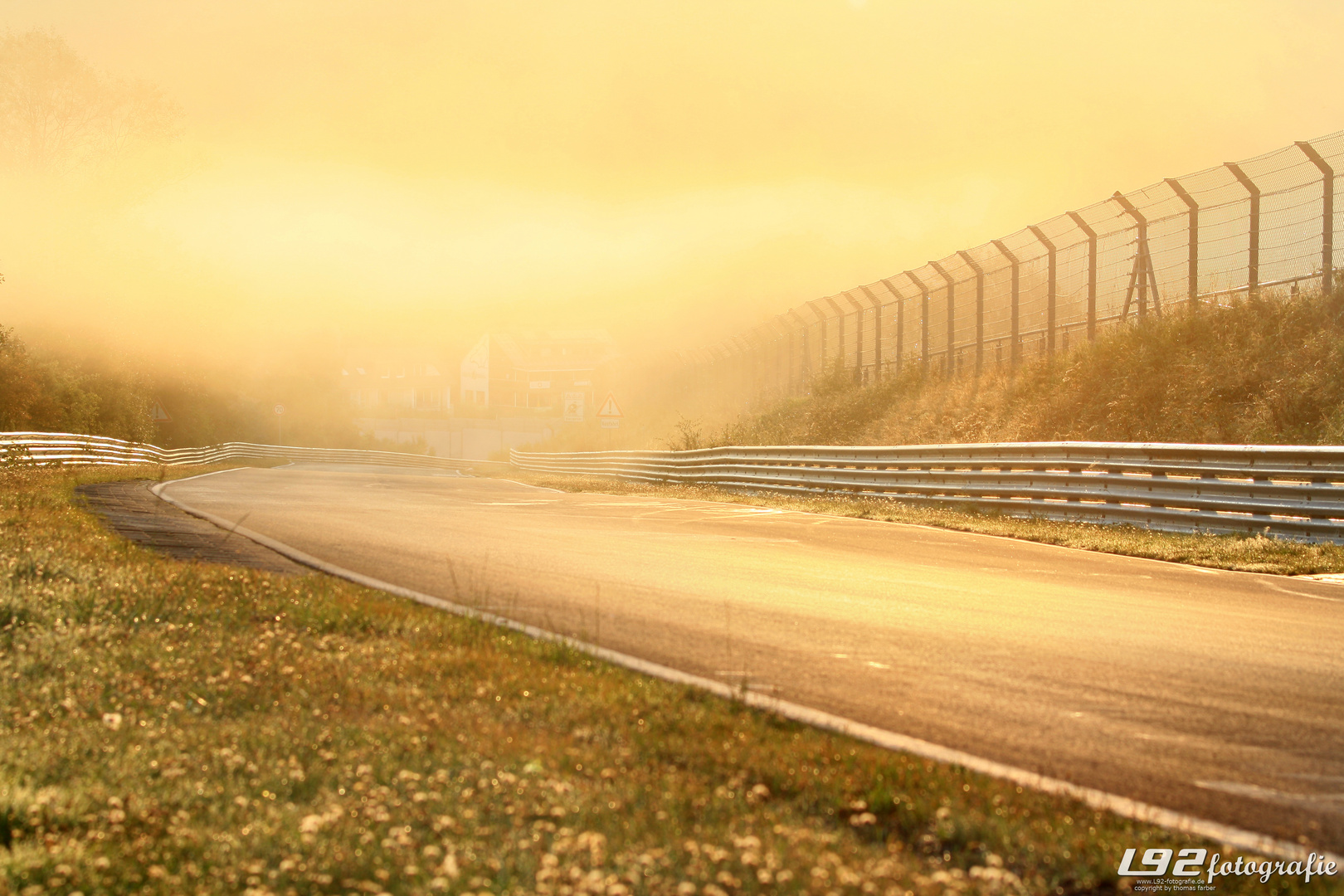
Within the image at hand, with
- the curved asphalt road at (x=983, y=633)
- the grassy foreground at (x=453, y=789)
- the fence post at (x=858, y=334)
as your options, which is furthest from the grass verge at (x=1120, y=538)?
the fence post at (x=858, y=334)

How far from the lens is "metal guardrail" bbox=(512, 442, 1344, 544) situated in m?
11.6

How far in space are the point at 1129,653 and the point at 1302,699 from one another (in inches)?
41.2

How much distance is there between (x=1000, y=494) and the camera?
16250 mm

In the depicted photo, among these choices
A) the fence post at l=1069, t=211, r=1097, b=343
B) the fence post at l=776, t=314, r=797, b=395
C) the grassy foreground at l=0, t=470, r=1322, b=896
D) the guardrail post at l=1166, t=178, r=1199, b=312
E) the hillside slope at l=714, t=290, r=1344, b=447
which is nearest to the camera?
the grassy foreground at l=0, t=470, r=1322, b=896

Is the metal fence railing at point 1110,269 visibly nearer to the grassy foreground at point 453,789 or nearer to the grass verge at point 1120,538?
the grass verge at point 1120,538

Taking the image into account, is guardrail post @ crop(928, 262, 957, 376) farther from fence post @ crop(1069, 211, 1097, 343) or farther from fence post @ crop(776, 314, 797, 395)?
fence post @ crop(776, 314, 797, 395)

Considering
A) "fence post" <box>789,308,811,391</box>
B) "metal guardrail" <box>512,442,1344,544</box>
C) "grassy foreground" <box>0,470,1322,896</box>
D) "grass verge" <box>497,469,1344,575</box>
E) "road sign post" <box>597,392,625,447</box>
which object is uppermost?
"fence post" <box>789,308,811,391</box>

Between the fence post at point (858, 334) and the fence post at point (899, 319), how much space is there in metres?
1.05

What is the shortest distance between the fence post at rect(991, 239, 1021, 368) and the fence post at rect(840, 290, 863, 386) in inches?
278

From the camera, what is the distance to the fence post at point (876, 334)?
2967 cm

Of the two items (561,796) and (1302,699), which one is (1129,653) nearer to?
(1302,699)

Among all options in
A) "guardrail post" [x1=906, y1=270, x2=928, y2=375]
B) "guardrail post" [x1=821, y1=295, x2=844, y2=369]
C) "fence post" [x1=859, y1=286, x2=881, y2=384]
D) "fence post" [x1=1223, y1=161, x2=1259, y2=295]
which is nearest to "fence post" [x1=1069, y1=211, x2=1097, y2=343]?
"fence post" [x1=1223, y1=161, x2=1259, y2=295]

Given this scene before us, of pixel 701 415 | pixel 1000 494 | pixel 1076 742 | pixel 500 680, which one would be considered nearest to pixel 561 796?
pixel 500 680

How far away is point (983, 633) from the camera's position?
6.68m
